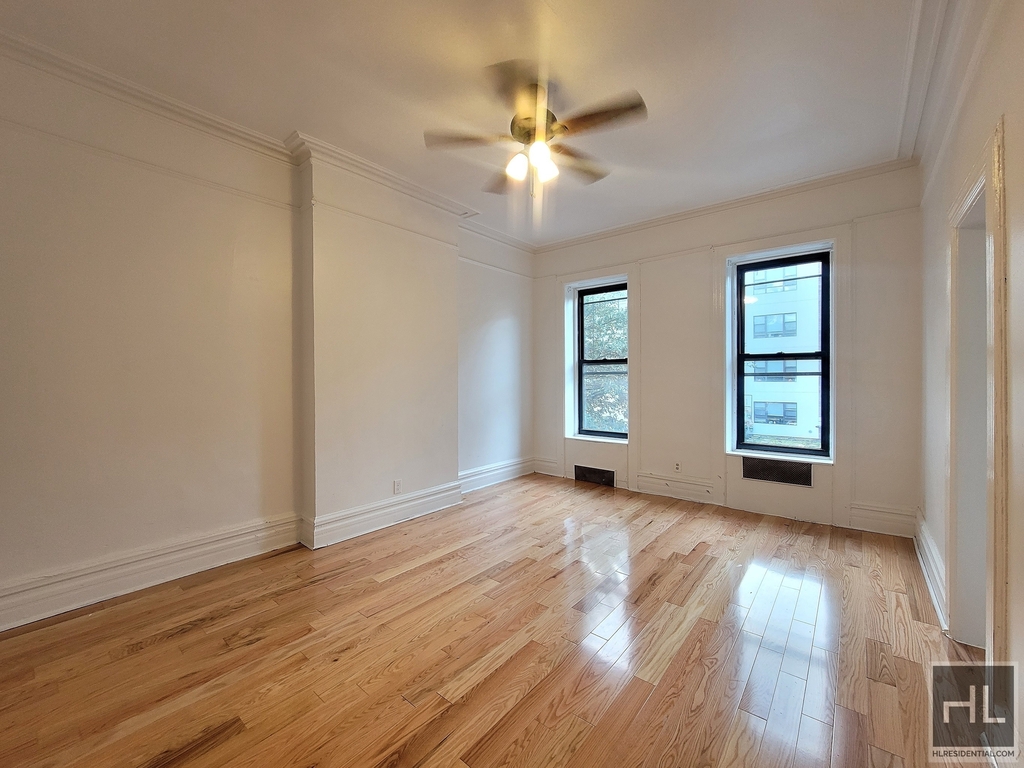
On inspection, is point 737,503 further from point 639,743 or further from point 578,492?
point 639,743

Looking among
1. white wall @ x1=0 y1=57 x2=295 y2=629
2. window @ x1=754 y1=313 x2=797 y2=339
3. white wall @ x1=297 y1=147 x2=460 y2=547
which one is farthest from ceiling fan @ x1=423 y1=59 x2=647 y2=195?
window @ x1=754 y1=313 x2=797 y2=339

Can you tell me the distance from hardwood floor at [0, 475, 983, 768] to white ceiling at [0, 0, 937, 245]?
2.84 meters

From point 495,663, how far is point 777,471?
308 cm

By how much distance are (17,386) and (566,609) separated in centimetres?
304

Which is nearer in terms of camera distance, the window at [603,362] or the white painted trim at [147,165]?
the white painted trim at [147,165]

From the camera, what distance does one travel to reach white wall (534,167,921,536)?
3.24 meters

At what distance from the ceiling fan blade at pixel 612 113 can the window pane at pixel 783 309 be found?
8.51 feet

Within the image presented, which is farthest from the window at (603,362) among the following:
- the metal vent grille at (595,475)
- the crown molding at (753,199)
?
the crown molding at (753,199)

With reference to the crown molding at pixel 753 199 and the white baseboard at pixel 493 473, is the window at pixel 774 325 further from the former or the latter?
the white baseboard at pixel 493 473

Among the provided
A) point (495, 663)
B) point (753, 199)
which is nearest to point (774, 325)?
point (753, 199)

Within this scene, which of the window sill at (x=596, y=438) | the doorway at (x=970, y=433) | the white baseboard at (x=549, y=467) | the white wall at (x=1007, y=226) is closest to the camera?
the white wall at (x=1007, y=226)

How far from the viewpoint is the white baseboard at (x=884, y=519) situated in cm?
320

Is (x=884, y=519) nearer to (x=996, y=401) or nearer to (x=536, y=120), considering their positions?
(x=996, y=401)

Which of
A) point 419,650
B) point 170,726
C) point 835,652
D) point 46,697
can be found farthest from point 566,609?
point 46,697
